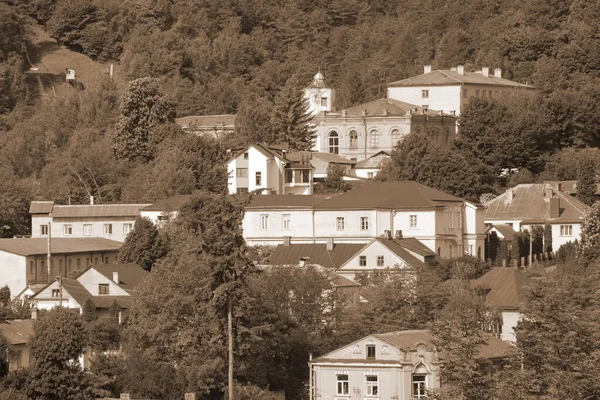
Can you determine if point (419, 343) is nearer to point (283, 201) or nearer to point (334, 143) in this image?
point (283, 201)

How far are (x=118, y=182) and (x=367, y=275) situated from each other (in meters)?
23.4

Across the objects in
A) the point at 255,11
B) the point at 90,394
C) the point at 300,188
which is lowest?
the point at 90,394

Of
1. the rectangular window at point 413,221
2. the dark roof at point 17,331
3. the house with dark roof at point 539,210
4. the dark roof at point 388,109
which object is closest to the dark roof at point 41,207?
the dark roof at point 388,109

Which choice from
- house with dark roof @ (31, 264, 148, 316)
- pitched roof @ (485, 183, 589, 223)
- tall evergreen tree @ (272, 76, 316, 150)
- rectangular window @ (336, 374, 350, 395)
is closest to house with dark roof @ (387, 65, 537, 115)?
tall evergreen tree @ (272, 76, 316, 150)

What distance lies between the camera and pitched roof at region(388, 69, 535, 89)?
98125 mm

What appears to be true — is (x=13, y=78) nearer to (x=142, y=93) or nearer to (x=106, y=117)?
(x=106, y=117)

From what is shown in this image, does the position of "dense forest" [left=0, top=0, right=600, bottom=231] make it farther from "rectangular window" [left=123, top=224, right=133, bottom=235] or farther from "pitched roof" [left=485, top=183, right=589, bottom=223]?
"rectangular window" [left=123, top=224, right=133, bottom=235]

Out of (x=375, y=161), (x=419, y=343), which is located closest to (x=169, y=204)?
(x=375, y=161)

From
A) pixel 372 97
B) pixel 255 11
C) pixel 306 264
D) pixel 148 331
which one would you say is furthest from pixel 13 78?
pixel 148 331

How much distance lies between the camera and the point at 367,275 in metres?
70.1

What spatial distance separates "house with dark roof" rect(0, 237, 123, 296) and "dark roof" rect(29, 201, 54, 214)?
2.94m

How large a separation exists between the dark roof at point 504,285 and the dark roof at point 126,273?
12.6m

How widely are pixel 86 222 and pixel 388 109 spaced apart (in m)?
17.6

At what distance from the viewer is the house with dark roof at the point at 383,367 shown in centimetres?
5419
